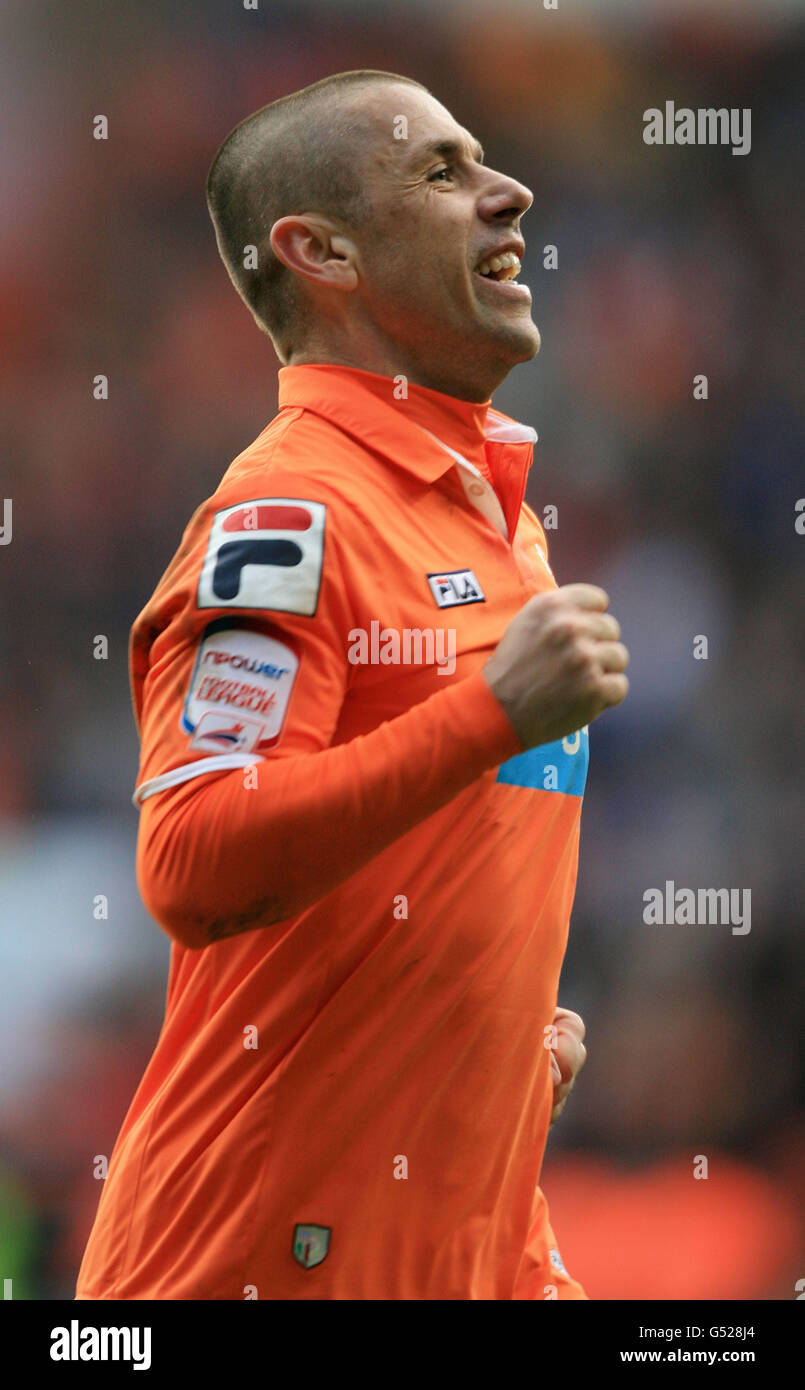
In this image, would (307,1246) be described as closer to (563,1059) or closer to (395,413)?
(563,1059)

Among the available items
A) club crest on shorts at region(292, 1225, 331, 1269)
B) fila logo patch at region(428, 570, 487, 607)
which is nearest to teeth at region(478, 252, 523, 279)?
fila logo patch at region(428, 570, 487, 607)

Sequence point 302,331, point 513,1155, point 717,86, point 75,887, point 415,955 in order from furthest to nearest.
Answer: point 717,86
point 75,887
point 302,331
point 513,1155
point 415,955

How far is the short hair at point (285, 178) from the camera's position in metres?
1.85

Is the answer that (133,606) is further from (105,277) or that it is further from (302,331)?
(302,331)

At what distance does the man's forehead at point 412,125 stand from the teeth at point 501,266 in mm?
132

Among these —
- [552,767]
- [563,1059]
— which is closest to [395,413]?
[552,767]

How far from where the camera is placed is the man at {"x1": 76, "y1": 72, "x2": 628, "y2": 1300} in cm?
147

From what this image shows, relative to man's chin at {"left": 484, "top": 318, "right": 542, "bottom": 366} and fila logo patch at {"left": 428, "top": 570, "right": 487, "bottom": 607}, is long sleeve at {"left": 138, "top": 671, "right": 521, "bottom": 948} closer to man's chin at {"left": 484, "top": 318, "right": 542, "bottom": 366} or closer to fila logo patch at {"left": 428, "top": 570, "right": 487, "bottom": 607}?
fila logo patch at {"left": 428, "top": 570, "right": 487, "bottom": 607}

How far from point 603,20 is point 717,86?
384mm

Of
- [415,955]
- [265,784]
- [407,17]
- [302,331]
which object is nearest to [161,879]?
[265,784]

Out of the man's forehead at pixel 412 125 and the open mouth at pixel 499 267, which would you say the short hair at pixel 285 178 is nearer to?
the man's forehead at pixel 412 125

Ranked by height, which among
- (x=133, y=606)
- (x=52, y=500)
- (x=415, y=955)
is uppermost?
(x=52, y=500)

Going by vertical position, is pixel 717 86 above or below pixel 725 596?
above
